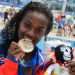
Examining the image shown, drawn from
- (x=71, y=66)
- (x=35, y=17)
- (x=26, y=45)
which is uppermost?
(x=35, y=17)

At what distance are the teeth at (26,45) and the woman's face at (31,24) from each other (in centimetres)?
2

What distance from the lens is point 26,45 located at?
97 cm

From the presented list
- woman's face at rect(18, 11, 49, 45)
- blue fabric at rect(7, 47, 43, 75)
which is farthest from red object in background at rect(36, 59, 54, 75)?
woman's face at rect(18, 11, 49, 45)

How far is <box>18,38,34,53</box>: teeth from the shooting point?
98cm

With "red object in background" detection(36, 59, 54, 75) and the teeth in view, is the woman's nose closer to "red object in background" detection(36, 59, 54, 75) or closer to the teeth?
the teeth

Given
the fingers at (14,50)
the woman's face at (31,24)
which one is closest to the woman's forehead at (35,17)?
the woman's face at (31,24)

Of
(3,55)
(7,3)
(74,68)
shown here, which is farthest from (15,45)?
(74,68)

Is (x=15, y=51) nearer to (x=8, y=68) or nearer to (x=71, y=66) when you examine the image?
(x=8, y=68)

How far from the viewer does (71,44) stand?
1045mm

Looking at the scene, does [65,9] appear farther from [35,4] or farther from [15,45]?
[15,45]

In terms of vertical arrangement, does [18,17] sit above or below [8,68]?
above

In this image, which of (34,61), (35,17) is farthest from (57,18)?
(34,61)

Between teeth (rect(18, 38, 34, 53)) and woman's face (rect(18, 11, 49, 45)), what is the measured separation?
0.6 inches

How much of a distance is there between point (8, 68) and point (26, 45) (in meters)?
0.12
